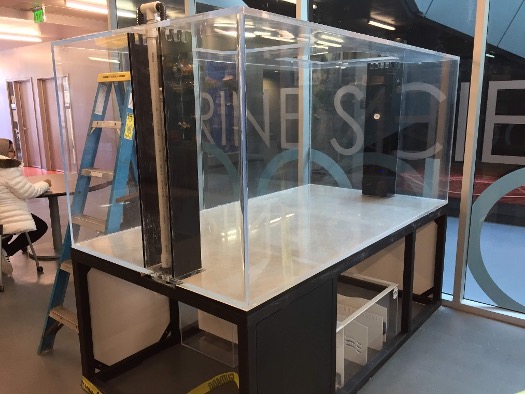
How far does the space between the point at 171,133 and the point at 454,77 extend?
223 cm

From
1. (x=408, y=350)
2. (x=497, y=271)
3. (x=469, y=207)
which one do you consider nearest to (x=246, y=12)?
(x=408, y=350)

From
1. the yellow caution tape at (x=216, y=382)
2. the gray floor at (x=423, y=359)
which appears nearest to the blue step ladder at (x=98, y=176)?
the gray floor at (x=423, y=359)

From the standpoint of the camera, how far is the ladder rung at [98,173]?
8.25 feet

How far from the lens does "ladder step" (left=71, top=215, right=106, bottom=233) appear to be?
2.40 meters

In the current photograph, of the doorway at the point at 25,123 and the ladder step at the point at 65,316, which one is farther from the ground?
the doorway at the point at 25,123

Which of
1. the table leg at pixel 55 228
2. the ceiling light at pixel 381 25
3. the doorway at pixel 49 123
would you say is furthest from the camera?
the doorway at pixel 49 123

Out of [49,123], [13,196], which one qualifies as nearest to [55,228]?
[13,196]

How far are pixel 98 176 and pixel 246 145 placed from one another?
4.45 ft

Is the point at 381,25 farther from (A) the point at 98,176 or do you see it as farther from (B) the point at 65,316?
(B) the point at 65,316

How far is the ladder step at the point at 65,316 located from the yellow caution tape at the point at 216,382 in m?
0.74

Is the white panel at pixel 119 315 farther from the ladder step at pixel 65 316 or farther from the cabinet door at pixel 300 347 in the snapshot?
the cabinet door at pixel 300 347

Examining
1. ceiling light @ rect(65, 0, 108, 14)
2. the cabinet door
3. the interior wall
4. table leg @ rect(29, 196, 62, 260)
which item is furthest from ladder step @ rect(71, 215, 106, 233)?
the interior wall

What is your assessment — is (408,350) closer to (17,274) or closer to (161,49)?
(161,49)

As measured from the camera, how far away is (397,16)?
11.2ft
